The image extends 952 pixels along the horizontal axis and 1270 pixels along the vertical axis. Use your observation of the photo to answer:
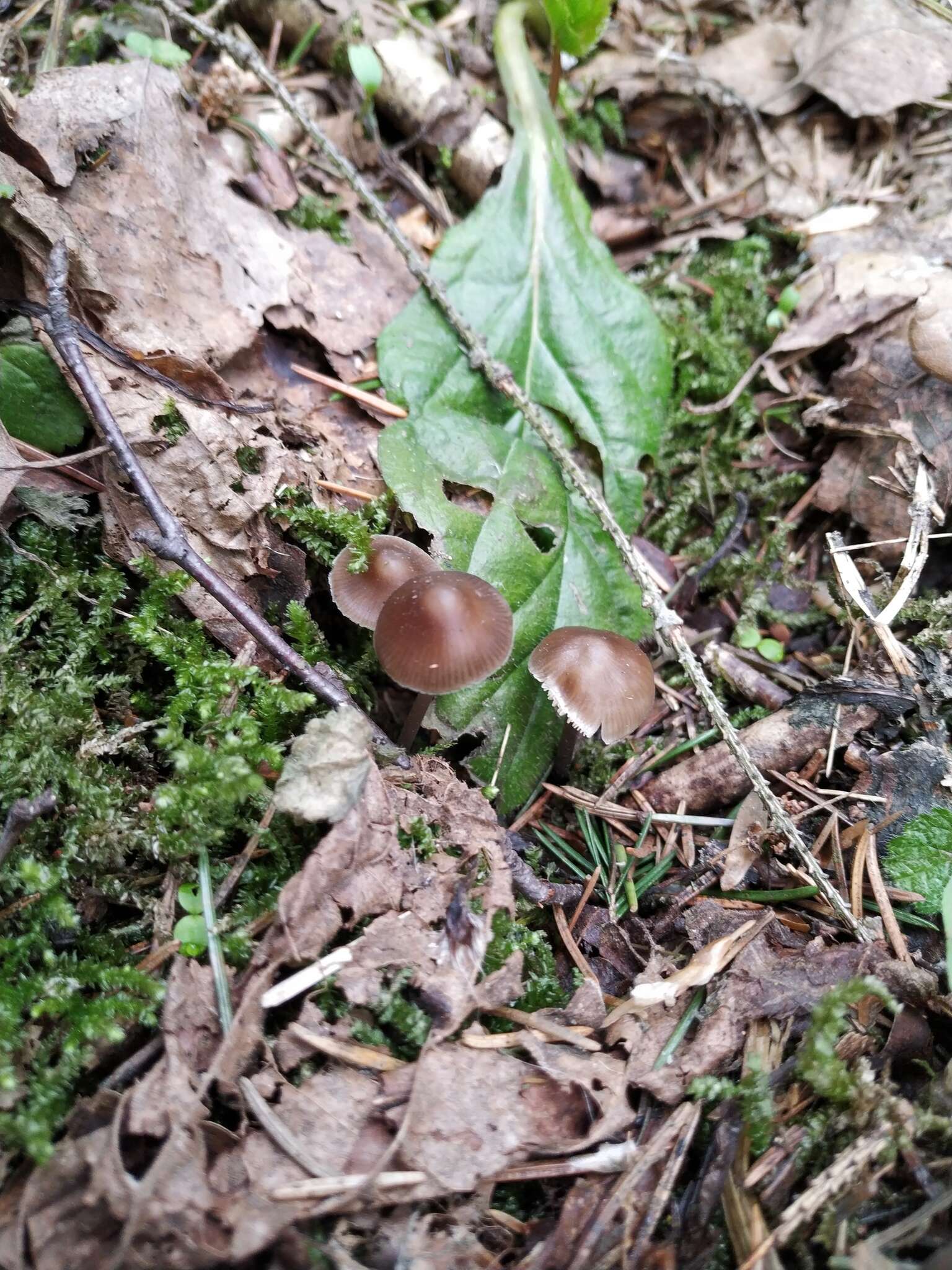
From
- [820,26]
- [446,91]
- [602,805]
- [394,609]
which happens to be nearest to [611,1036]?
[602,805]

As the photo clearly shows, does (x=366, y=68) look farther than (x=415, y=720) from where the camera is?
Yes

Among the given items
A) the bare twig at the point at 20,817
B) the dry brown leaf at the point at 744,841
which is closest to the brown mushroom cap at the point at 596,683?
the dry brown leaf at the point at 744,841

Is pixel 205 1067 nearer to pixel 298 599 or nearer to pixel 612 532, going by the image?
pixel 298 599

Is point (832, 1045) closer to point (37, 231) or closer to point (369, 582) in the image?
point (369, 582)

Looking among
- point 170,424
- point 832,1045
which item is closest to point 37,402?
point 170,424

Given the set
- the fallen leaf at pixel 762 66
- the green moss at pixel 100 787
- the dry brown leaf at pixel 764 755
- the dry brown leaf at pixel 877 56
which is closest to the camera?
the green moss at pixel 100 787

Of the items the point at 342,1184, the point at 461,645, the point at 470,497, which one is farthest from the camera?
the point at 470,497

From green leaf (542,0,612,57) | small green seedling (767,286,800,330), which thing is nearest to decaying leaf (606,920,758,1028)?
small green seedling (767,286,800,330)

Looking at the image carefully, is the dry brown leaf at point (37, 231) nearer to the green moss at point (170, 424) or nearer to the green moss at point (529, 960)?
the green moss at point (170, 424)

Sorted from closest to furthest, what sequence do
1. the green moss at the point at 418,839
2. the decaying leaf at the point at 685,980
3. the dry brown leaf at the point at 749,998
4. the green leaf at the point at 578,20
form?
the dry brown leaf at the point at 749,998, the decaying leaf at the point at 685,980, the green moss at the point at 418,839, the green leaf at the point at 578,20
